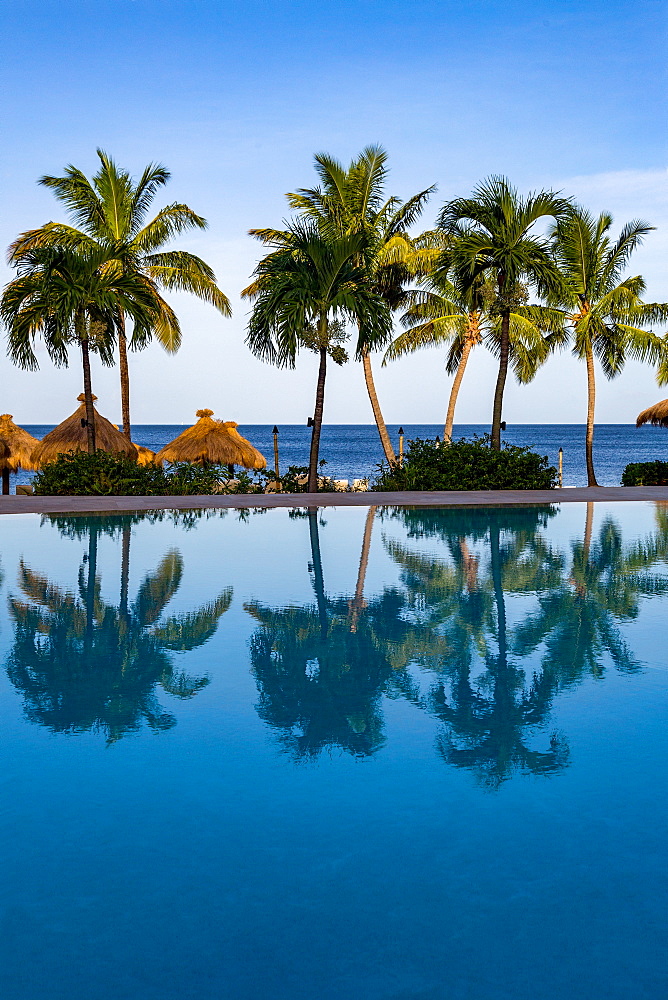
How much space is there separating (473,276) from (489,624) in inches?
550

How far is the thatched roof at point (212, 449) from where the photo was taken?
89.0 feet

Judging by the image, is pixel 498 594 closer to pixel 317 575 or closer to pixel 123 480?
pixel 317 575

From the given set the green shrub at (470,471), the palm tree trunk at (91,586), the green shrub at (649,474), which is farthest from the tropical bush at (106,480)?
the green shrub at (649,474)

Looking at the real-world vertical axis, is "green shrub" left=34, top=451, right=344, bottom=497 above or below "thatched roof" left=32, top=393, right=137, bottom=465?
below

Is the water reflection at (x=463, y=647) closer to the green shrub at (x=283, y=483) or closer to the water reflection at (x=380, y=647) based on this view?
the water reflection at (x=380, y=647)

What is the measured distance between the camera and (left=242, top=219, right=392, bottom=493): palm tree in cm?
1881

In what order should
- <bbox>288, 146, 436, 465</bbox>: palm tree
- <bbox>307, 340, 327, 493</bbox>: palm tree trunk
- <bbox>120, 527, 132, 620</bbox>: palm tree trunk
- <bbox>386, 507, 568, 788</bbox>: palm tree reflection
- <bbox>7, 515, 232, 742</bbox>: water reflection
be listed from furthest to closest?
<bbox>288, 146, 436, 465</bbox>: palm tree < <bbox>307, 340, 327, 493</bbox>: palm tree trunk < <bbox>120, 527, 132, 620</bbox>: palm tree trunk < <bbox>7, 515, 232, 742</bbox>: water reflection < <bbox>386, 507, 568, 788</bbox>: palm tree reflection

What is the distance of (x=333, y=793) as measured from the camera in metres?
4.49

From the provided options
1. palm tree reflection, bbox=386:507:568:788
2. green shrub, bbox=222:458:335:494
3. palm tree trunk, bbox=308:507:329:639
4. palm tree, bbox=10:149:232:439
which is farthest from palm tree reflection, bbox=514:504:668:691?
palm tree, bbox=10:149:232:439

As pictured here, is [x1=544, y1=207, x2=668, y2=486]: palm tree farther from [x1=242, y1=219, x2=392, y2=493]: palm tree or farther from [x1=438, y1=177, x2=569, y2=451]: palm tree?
[x1=242, y1=219, x2=392, y2=493]: palm tree

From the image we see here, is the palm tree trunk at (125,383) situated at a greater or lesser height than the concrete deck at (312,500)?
greater

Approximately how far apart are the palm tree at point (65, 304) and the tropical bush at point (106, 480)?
76 cm

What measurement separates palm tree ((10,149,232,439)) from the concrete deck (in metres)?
5.56

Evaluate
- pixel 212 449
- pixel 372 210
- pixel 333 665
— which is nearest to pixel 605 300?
pixel 372 210
